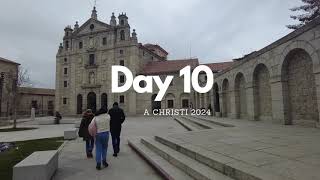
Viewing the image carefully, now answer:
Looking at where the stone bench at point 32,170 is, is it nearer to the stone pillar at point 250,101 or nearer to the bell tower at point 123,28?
the stone pillar at point 250,101

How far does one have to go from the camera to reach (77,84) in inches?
2128

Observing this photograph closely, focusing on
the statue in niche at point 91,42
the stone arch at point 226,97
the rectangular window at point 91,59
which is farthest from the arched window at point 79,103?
the stone arch at point 226,97

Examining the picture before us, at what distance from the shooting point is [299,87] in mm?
12781

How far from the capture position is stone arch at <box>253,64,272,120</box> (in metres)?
15.7

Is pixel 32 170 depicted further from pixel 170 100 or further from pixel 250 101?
pixel 170 100

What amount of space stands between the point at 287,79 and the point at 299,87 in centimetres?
86

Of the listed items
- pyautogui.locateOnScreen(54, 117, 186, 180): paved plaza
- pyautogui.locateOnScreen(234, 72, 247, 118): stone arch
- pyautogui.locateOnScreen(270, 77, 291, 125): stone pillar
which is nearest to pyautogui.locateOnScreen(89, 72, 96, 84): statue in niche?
pyautogui.locateOnScreen(234, 72, 247, 118): stone arch

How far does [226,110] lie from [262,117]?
25.4 feet

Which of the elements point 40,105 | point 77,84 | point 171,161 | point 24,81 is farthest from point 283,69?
point 40,105

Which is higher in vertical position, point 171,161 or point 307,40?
point 307,40

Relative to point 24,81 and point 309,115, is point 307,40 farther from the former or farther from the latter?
point 24,81

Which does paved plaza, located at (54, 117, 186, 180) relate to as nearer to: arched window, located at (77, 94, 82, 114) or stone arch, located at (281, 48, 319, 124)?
stone arch, located at (281, 48, 319, 124)

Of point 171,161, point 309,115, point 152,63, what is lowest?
point 171,161

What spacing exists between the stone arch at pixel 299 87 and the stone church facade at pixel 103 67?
32009 mm
